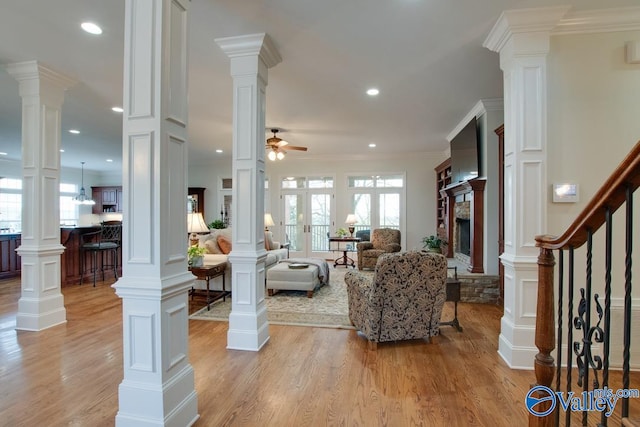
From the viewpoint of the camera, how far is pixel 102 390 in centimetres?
238

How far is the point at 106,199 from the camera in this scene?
11297 mm

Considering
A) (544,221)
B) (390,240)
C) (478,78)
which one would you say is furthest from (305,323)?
(390,240)

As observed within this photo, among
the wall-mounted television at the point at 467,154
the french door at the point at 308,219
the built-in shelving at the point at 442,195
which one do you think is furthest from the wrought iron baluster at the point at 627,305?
the french door at the point at 308,219

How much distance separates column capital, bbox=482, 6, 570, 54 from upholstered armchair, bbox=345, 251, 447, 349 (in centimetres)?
192

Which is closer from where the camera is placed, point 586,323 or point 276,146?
point 586,323

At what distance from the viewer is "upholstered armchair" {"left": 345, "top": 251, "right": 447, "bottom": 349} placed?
2.93m

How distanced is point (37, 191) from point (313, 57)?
11.0 ft

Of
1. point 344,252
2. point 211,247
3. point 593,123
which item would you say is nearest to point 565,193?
point 593,123

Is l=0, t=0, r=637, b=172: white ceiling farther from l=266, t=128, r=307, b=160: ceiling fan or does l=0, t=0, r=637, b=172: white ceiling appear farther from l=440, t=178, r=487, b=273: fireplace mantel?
l=440, t=178, r=487, b=273: fireplace mantel

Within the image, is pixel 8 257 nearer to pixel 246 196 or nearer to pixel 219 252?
pixel 219 252

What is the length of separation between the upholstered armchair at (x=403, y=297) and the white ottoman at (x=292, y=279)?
1.77 metres

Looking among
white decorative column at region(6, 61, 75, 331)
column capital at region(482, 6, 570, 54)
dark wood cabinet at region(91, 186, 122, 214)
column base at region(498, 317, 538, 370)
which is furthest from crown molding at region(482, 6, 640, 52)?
dark wood cabinet at region(91, 186, 122, 214)

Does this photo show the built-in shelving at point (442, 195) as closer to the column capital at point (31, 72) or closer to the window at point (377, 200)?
the window at point (377, 200)

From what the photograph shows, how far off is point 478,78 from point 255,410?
159 inches
